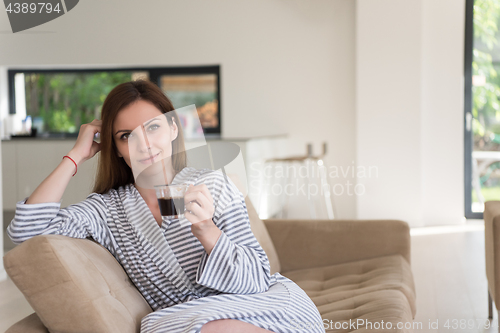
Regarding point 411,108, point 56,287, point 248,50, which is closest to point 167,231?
point 56,287

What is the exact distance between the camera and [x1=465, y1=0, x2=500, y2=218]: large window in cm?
566

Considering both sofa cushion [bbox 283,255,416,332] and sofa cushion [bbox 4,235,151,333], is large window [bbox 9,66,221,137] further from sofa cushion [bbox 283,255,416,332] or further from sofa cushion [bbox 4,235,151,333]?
sofa cushion [bbox 4,235,151,333]

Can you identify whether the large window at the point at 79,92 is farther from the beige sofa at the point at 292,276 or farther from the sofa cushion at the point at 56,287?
the sofa cushion at the point at 56,287

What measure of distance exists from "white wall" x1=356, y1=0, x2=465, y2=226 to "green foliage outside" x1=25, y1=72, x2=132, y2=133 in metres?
3.18

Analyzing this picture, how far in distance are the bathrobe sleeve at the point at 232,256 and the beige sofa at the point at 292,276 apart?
0.16 meters

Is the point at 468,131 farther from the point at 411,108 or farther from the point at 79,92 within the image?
the point at 79,92

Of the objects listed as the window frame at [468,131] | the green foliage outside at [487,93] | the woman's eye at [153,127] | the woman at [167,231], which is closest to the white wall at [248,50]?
the window frame at [468,131]

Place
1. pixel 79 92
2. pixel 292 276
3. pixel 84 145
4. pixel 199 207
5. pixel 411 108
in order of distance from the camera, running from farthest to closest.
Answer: pixel 79 92 < pixel 411 108 < pixel 292 276 < pixel 84 145 < pixel 199 207

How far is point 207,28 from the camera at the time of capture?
20.6ft

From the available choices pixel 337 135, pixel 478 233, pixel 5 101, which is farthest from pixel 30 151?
pixel 478 233

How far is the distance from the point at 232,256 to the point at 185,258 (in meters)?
0.15

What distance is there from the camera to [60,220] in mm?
1283

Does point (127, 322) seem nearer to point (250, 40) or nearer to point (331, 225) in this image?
point (331, 225)

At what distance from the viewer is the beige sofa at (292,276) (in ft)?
3.49
